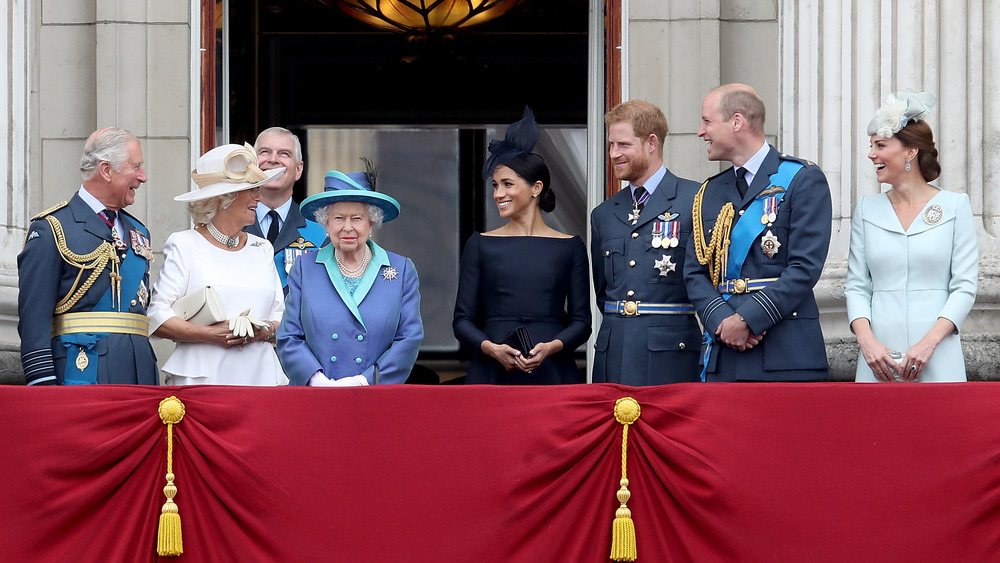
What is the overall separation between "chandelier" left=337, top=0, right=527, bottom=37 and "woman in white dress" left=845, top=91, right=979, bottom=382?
273 inches

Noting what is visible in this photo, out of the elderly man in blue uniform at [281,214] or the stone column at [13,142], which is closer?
the elderly man in blue uniform at [281,214]

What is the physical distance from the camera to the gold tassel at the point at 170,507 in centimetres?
433

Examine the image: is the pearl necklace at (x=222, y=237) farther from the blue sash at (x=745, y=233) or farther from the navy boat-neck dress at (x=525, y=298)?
the blue sash at (x=745, y=233)

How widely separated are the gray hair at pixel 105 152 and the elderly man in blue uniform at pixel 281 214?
897 mm

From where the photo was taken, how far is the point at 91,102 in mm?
7457

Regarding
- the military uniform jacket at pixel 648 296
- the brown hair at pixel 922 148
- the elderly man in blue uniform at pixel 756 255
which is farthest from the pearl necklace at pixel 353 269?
the brown hair at pixel 922 148

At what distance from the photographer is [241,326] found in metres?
5.28

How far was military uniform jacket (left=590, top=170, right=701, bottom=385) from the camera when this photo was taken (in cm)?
541

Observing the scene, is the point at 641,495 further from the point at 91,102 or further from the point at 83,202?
the point at 91,102

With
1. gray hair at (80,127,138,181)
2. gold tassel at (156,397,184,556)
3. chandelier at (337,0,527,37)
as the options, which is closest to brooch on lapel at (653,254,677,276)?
gold tassel at (156,397,184,556)

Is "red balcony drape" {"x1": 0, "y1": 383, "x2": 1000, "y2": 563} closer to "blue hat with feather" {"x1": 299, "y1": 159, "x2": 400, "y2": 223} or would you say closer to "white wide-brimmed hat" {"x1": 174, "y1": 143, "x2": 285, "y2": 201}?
"blue hat with feather" {"x1": 299, "y1": 159, "x2": 400, "y2": 223}

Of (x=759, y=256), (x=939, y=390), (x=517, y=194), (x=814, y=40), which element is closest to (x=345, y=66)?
(x=814, y=40)

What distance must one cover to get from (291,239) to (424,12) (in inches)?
241

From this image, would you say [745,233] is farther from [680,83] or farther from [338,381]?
[680,83]
